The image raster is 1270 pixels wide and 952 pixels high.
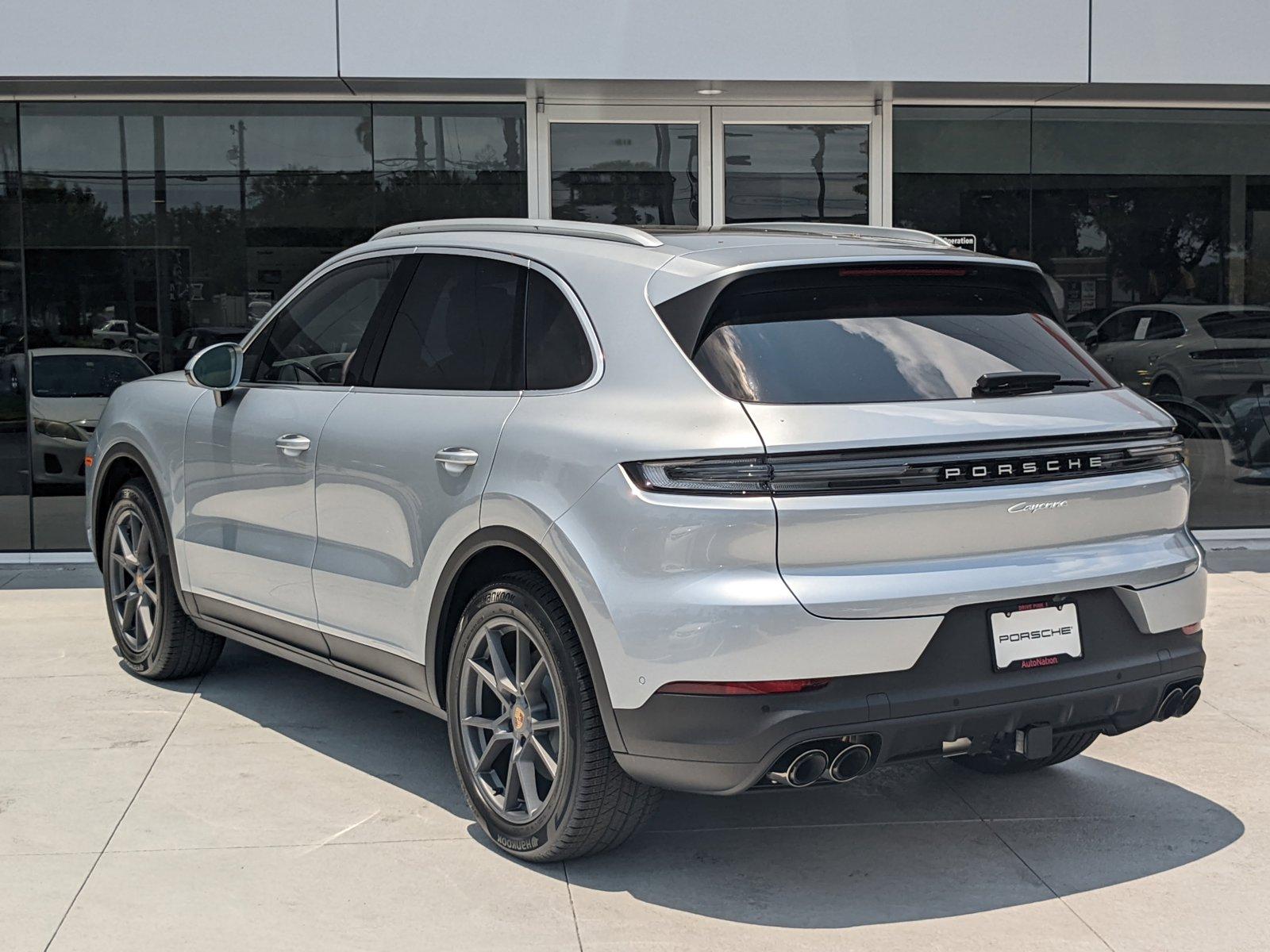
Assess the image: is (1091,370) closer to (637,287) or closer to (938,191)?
(637,287)

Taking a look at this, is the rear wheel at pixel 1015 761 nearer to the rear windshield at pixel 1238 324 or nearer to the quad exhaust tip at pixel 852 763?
the quad exhaust tip at pixel 852 763

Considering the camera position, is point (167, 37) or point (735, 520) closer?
point (735, 520)

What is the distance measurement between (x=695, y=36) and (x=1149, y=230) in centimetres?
387

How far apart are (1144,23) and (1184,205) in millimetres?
1916

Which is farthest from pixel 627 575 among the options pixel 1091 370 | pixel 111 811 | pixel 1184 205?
pixel 1184 205

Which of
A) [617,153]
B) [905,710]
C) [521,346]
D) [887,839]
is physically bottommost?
[887,839]

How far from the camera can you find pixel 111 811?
4.94 meters

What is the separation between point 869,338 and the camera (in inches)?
161

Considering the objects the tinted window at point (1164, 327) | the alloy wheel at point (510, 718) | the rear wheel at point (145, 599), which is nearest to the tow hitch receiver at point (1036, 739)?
the alloy wheel at point (510, 718)

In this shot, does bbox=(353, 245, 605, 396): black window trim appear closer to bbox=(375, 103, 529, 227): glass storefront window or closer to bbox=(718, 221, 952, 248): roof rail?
bbox=(718, 221, 952, 248): roof rail

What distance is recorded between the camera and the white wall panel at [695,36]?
9.04 metres

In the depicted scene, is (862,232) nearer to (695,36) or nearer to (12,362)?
(695,36)

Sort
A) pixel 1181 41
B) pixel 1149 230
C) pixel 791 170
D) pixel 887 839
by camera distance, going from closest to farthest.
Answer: pixel 887 839 → pixel 1181 41 → pixel 791 170 → pixel 1149 230

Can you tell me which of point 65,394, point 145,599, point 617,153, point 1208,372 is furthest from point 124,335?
point 1208,372
